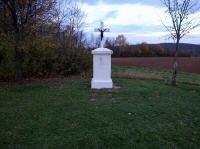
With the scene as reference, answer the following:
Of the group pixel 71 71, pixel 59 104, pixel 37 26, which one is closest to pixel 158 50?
pixel 71 71

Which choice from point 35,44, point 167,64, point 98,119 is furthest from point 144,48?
point 98,119

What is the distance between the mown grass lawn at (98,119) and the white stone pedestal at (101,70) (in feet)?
2.42

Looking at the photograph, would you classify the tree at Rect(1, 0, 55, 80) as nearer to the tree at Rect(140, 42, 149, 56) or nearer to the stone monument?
the stone monument

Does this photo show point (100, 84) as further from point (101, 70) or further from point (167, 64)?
point (167, 64)

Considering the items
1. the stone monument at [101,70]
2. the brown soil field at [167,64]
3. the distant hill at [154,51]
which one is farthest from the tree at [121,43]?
the stone monument at [101,70]

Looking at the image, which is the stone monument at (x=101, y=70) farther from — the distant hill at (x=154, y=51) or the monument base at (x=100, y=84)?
the distant hill at (x=154, y=51)

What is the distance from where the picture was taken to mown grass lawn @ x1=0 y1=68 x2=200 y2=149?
562 centimetres

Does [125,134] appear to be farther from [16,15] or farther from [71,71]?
[71,71]

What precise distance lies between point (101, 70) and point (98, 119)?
459 cm

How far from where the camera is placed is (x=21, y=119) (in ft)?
22.6

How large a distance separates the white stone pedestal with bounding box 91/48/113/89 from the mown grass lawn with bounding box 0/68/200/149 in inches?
29.0

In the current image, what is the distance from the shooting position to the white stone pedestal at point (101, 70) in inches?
443

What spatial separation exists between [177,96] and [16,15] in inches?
285

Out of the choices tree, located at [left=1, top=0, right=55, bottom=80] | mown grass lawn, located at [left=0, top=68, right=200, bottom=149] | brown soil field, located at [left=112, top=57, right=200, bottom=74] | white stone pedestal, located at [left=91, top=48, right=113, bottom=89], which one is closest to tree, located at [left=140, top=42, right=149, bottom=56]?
brown soil field, located at [left=112, top=57, right=200, bottom=74]
